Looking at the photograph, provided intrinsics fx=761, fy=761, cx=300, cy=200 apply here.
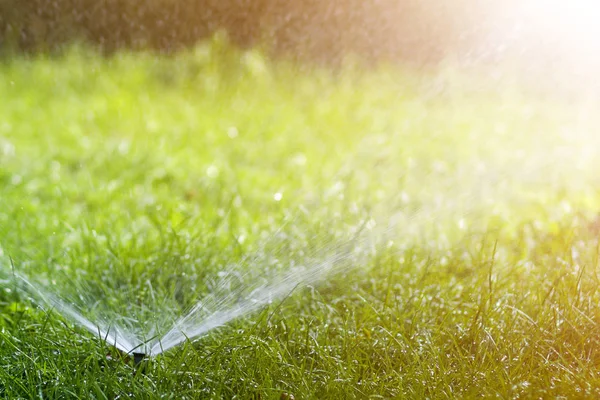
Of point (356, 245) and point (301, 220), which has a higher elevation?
point (301, 220)

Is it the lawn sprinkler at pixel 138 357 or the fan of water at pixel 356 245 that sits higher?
the lawn sprinkler at pixel 138 357

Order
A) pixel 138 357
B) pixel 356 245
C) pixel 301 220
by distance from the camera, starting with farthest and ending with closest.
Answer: pixel 301 220 → pixel 356 245 → pixel 138 357

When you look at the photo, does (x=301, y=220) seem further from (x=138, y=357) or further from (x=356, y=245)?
(x=138, y=357)

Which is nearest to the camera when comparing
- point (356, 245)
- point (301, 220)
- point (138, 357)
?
point (138, 357)

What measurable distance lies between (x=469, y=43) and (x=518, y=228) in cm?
106

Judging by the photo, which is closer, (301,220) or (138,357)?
(138,357)

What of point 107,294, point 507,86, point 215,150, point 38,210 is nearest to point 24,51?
point 38,210

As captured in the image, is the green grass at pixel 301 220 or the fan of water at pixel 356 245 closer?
the green grass at pixel 301 220

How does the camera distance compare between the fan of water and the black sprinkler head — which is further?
the fan of water

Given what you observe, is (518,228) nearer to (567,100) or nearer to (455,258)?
(455,258)

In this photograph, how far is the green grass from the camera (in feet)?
7.60

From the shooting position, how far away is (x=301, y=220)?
11.4ft

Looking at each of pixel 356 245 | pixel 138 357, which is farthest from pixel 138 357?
pixel 356 245

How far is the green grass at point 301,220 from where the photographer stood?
7.60 feet
